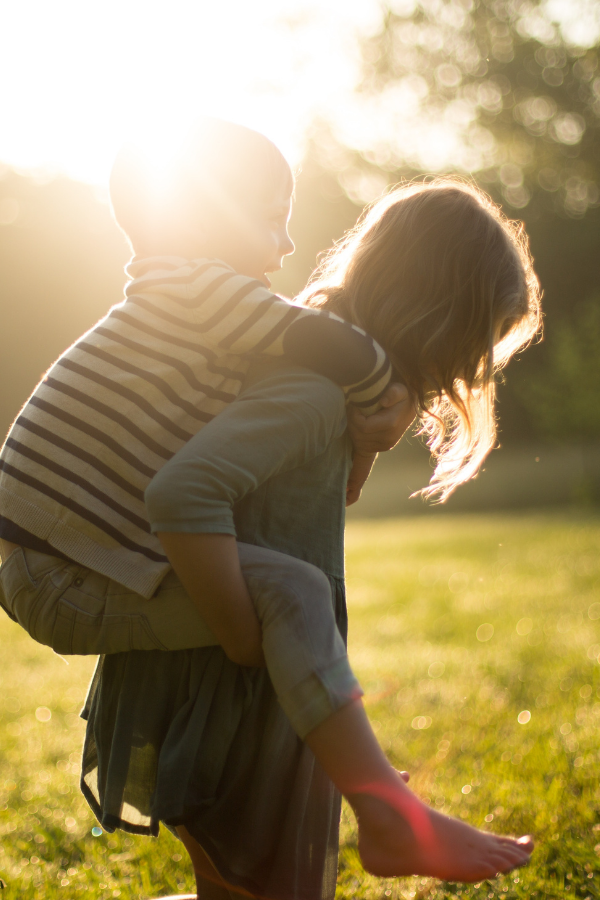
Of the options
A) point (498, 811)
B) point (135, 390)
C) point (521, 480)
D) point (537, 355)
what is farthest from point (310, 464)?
point (537, 355)

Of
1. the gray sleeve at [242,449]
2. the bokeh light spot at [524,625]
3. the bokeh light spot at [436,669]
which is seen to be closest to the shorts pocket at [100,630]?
the gray sleeve at [242,449]

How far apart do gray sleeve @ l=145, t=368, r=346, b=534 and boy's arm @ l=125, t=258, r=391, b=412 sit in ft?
0.14

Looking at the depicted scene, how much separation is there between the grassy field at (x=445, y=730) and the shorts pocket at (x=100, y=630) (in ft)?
4.12

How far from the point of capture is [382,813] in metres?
1.22

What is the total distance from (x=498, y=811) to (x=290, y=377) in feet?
6.21

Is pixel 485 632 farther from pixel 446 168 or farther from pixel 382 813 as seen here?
pixel 446 168

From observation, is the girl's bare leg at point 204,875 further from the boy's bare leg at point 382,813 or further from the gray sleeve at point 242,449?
the gray sleeve at point 242,449

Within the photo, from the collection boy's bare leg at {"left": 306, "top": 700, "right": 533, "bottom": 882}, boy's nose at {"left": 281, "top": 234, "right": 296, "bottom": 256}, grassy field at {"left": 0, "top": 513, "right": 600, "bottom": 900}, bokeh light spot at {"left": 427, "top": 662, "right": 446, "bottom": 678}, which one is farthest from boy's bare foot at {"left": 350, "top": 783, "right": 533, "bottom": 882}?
bokeh light spot at {"left": 427, "top": 662, "right": 446, "bottom": 678}

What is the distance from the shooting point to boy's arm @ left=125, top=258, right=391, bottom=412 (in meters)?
1.32

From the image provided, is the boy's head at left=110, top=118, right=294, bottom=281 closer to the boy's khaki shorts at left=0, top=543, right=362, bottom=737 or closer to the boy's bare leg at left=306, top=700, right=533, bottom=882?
the boy's khaki shorts at left=0, top=543, right=362, bottom=737

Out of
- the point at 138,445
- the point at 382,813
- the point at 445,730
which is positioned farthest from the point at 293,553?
the point at 445,730

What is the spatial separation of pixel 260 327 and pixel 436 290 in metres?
0.42

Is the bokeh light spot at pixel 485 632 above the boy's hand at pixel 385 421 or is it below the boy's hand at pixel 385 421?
below

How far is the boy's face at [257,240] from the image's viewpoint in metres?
1.53
